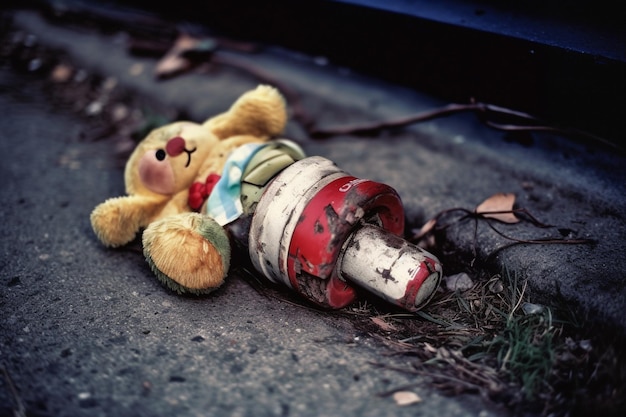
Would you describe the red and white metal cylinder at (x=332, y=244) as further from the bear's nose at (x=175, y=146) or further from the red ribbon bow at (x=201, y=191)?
the bear's nose at (x=175, y=146)

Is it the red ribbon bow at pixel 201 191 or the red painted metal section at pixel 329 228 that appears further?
the red ribbon bow at pixel 201 191

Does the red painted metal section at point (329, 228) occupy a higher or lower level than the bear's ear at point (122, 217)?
higher

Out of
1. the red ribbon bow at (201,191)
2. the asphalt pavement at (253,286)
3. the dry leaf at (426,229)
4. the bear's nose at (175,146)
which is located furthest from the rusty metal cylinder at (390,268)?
the bear's nose at (175,146)

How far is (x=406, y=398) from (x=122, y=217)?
917 mm

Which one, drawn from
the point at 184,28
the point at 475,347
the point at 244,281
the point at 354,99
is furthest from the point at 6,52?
the point at 475,347

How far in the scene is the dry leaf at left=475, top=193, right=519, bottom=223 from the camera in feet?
4.95

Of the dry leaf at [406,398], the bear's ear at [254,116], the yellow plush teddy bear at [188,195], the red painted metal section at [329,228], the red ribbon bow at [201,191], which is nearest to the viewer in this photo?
the dry leaf at [406,398]

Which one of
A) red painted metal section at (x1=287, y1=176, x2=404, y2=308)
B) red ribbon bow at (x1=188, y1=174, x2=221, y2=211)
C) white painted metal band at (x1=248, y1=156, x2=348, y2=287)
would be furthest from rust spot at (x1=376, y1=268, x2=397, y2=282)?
red ribbon bow at (x1=188, y1=174, x2=221, y2=211)

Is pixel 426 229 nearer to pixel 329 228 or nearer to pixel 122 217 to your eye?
pixel 329 228

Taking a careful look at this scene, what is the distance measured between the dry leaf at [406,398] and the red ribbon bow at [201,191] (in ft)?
2.44

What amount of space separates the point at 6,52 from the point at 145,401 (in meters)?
2.70

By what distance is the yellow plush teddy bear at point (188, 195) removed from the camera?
1.31 metres

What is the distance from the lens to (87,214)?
182 cm

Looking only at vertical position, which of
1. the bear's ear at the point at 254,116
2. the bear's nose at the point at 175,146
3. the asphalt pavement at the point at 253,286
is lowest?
the asphalt pavement at the point at 253,286
